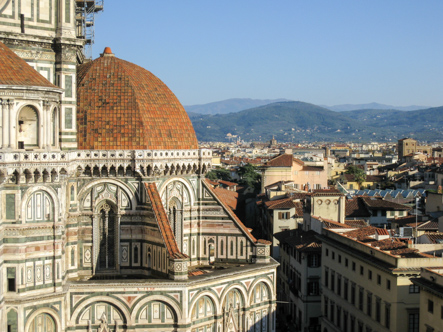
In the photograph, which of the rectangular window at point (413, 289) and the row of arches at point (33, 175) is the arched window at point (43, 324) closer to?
the row of arches at point (33, 175)

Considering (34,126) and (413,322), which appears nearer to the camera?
(34,126)

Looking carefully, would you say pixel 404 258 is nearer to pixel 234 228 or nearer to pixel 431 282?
pixel 431 282

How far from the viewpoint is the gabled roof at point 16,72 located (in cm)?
2733

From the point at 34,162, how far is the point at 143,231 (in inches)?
282

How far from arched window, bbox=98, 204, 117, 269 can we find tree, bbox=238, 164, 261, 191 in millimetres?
68446

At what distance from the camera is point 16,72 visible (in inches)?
1097

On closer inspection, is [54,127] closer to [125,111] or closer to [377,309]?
[125,111]

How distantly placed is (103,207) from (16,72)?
788 centimetres

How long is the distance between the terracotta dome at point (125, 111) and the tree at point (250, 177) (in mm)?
65968

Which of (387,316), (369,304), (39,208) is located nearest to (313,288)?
(369,304)

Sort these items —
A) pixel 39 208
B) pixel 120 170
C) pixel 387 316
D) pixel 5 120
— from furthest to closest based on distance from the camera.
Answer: pixel 387 316, pixel 120 170, pixel 39 208, pixel 5 120

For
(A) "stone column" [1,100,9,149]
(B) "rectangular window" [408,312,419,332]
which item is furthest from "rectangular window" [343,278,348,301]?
(A) "stone column" [1,100,9,149]

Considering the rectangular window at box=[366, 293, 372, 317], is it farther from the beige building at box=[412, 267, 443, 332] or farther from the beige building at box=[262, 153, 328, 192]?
the beige building at box=[262, 153, 328, 192]

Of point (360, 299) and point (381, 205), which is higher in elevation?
point (381, 205)
